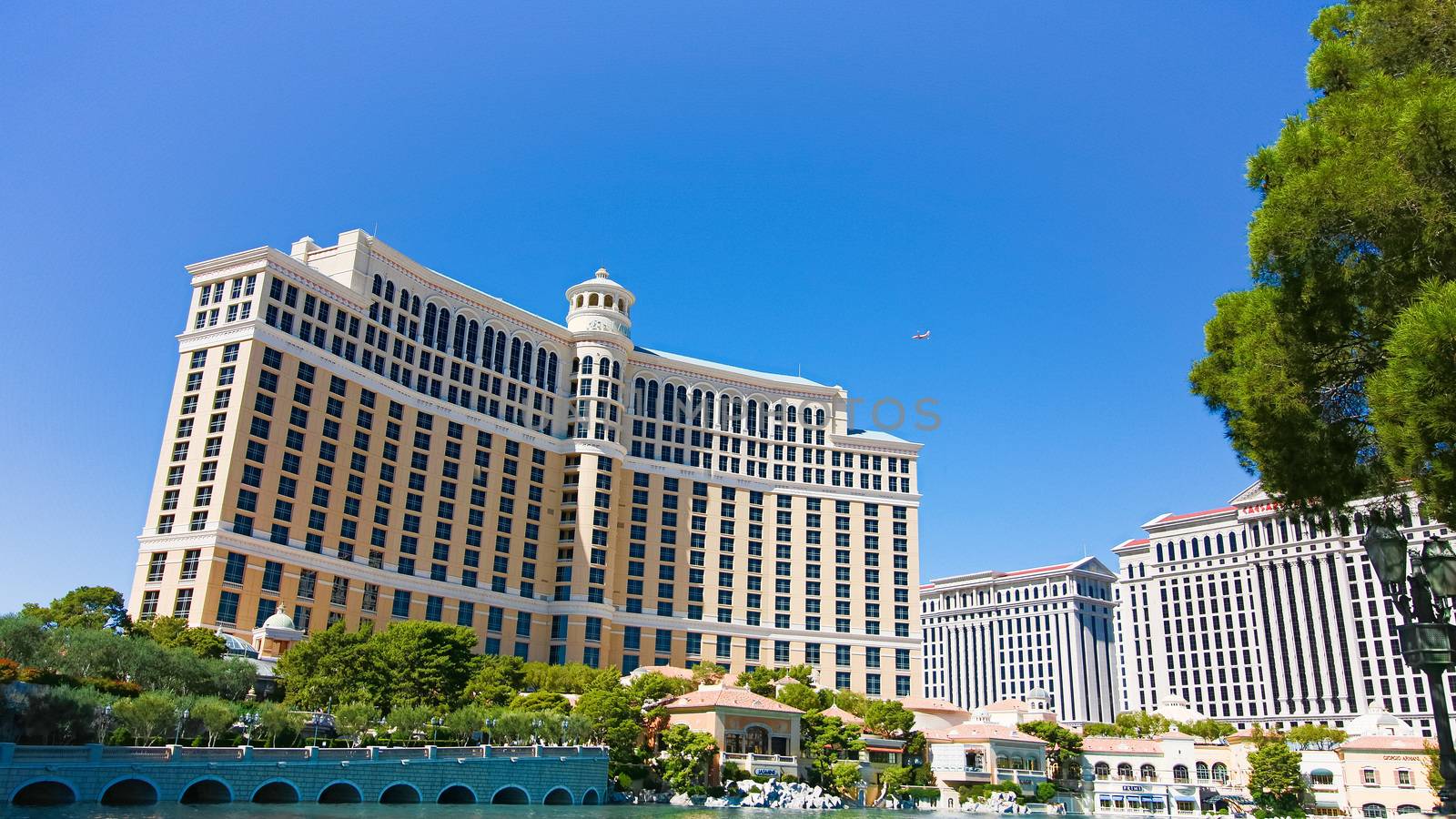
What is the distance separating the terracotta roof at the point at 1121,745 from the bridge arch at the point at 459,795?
6526 cm

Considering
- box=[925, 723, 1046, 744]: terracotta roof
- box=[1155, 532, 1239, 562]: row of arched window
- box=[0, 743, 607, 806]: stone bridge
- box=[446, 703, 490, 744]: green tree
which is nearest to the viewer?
box=[0, 743, 607, 806]: stone bridge

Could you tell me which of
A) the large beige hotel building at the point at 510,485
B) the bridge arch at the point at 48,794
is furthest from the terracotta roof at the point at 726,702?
the bridge arch at the point at 48,794

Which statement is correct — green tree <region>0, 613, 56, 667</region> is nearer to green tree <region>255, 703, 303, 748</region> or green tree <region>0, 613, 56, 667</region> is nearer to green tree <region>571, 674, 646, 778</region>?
green tree <region>255, 703, 303, 748</region>

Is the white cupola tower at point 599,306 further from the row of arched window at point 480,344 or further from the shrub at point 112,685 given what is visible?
the shrub at point 112,685

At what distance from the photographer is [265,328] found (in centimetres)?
8425

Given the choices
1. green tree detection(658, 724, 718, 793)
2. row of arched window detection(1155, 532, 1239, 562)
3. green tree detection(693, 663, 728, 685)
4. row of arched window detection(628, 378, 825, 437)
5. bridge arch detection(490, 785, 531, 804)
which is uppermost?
row of arched window detection(628, 378, 825, 437)

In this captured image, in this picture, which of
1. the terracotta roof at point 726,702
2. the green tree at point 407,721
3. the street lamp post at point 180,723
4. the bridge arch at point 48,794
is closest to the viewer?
the bridge arch at point 48,794

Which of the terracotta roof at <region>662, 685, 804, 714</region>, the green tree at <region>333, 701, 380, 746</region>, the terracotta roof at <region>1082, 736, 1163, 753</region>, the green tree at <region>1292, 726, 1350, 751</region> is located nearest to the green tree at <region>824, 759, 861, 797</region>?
the terracotta roof at <region>662, 685, 804, 714</region>

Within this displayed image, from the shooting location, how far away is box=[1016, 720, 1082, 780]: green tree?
320 ft

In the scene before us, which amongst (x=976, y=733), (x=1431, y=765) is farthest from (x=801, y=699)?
(x=1431, y=765)

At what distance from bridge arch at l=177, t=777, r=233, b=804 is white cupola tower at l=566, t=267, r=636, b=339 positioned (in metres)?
70.4

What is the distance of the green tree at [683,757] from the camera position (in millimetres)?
71125

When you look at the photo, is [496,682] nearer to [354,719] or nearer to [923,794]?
[354,719]

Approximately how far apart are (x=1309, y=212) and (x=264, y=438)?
79.7 meters
